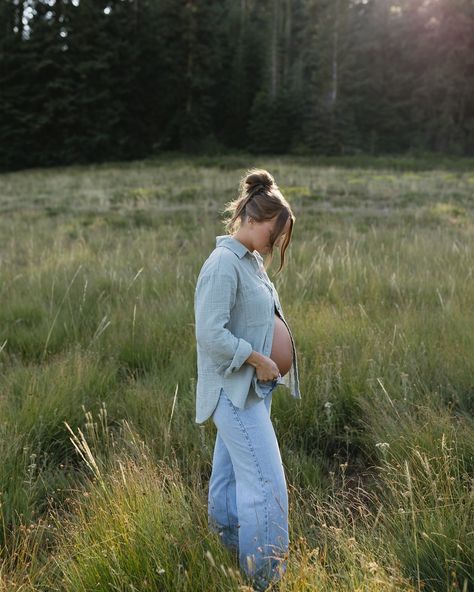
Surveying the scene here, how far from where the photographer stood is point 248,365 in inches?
78.8

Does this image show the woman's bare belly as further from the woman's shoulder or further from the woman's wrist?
the woman's shoulder

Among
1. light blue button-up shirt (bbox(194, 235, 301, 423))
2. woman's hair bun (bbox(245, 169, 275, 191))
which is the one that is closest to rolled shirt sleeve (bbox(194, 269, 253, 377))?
light blue button-up shirt (bbox(194, 235, 301, 423))

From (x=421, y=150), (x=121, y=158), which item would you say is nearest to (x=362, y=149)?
(x=421, y=150)

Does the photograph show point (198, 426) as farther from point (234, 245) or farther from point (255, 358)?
point (234, 245)

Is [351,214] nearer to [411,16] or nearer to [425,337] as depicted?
[425,337]

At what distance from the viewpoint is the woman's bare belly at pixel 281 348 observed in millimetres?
2188

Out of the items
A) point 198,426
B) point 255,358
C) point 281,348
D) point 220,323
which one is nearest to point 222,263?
point 220,323

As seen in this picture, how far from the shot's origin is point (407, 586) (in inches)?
66.0

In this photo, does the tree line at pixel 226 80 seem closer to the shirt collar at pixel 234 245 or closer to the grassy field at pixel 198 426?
the grassy field at pixel 198 426

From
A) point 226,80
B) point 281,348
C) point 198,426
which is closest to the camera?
point 281,348

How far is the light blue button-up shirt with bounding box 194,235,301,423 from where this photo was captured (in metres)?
1.93

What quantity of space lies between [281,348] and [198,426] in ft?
3.12

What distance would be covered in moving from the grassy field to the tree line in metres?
Result: 30.1

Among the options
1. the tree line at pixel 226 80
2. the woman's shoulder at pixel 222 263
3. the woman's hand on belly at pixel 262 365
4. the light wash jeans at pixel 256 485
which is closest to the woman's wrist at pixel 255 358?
the woman's hand on belly at pixel 262 365
